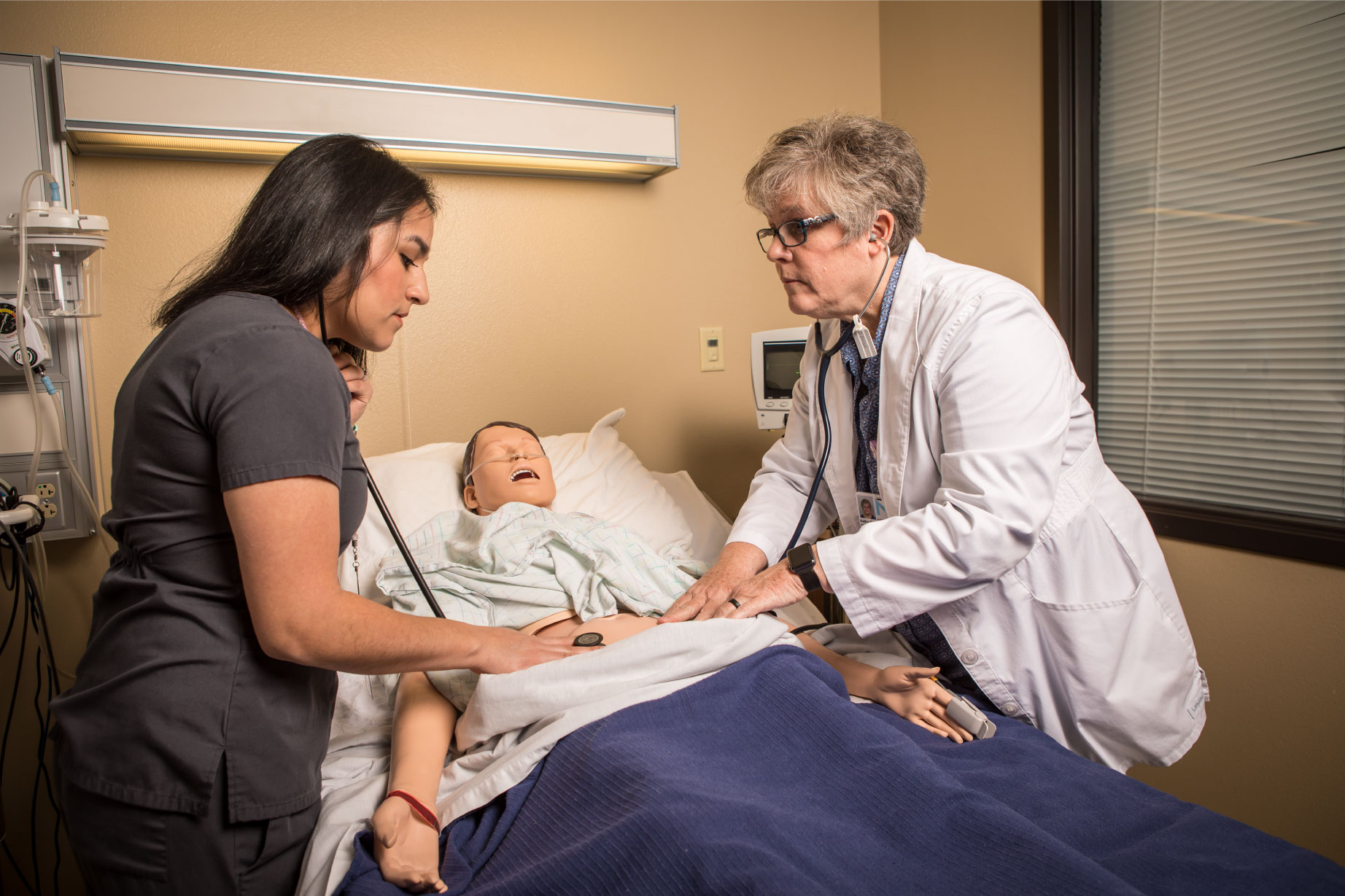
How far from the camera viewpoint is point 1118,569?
1350mm

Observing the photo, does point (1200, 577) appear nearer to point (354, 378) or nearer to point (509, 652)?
point (509, 652)

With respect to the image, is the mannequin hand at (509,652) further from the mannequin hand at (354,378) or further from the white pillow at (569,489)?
the white pillow at (569,489)

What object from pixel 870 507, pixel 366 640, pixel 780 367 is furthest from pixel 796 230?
pixel 366 640

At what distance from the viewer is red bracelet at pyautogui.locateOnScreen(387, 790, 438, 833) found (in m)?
1.10

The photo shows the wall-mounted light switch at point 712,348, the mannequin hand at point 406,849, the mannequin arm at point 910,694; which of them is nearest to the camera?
the mannequin hand at point 406,849

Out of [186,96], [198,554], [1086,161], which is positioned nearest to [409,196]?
[198,554]

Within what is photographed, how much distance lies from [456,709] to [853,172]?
1119mm

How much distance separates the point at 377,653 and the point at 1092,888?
0.81 meters

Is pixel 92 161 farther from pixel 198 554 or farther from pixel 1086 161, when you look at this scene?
pixel 1086 161

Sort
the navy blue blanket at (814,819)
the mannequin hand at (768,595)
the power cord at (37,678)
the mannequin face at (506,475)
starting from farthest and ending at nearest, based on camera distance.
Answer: the mannequin face at (506,475) → the power cord at (37,678) → the mannequin hand at (768,595) → the navy blue blanket at (814,819)

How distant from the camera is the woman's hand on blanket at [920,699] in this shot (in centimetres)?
124

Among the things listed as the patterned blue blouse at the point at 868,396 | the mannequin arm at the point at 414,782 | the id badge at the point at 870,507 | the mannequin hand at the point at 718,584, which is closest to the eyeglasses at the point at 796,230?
Answer: the patterned blue blouse at the point at 868,396

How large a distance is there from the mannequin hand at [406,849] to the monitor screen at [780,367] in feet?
4.66

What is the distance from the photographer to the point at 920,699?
1277mm
